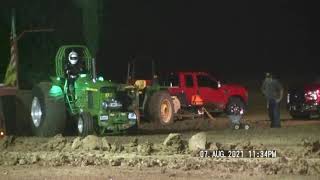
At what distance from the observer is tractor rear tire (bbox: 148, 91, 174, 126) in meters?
21.2

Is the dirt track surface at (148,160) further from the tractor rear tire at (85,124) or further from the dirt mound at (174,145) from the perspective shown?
the tractor rear tire at (85,124)

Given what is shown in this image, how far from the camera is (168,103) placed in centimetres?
2167

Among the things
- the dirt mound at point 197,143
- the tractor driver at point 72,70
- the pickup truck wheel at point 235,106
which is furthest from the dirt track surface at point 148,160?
the pickup truck wheel at point 235,106

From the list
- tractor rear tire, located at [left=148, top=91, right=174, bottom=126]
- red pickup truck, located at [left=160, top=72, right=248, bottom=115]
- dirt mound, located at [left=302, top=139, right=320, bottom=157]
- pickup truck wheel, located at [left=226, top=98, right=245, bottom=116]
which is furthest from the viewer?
pickup truck wheel, located at [left=226, top=98, right=245, bottom=116]

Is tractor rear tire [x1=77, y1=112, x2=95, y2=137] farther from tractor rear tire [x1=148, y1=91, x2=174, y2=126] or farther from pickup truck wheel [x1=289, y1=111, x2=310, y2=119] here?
pickup truck wheel [x1=289, y1=111, x2=310, y2=119]

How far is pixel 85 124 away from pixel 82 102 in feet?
2.60

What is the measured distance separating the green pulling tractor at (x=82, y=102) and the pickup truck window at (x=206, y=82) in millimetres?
6534

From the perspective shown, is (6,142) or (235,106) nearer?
(6,142)

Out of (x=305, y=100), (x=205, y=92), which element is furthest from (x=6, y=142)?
(x=305, y=100)

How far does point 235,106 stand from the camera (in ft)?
83.3

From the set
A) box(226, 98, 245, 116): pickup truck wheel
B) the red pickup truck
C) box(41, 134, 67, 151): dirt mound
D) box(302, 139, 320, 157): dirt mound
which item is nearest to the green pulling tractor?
box(41, 134, 67, 151): dirt mound

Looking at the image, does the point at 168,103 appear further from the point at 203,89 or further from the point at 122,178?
the point at 122,178

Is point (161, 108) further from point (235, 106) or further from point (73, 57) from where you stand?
point (235, 106)

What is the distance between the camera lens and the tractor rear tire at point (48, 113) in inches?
708
